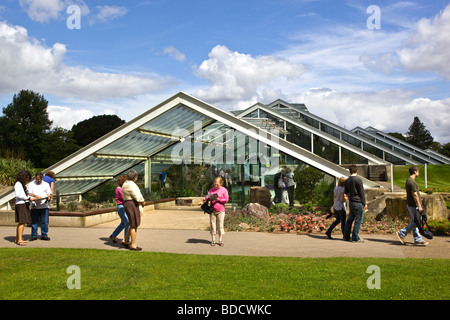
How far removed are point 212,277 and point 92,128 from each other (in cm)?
6971

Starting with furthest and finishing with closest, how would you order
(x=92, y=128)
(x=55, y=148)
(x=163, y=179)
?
(x=92, y=128) → (x=55, y=148) → (x=163, y=179)

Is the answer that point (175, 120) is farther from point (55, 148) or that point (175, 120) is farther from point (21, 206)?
point (55, 148)

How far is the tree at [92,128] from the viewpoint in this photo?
242 ft

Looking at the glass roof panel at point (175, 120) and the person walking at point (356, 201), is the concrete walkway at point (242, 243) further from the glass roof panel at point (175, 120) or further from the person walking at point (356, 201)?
the glass roof panel at point (175, 120)

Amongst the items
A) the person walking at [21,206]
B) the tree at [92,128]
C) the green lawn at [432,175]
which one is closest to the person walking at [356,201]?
the person walking at [21,206]

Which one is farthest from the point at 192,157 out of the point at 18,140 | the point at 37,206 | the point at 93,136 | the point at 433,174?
the point at 93,136

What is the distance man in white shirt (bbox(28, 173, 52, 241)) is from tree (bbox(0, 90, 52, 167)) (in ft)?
171

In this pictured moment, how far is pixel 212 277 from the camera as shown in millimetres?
7379

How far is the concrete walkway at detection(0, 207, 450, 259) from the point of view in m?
9.88

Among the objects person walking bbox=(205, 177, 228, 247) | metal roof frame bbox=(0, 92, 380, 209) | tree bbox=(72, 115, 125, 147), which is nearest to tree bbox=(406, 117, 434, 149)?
tree bbox=(72, 115, 125, 147)

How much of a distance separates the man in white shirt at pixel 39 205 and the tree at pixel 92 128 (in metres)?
63.3

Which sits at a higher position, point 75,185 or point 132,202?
point 75,185

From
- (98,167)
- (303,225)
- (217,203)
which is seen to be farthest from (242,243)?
(98,167)

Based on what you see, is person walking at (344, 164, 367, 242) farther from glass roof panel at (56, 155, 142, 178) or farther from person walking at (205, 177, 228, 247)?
glass roof panel at (56, 155, 142, 178)
